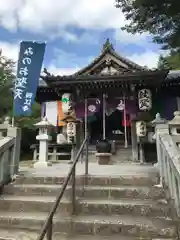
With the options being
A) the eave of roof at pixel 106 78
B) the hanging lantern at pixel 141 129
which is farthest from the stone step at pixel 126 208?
the eave of roof at pixel 106 78

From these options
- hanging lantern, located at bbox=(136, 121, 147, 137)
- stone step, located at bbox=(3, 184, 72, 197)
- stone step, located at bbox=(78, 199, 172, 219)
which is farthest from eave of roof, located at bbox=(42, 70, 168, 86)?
stone step, located at bbox=(78, 199, 172, 219)

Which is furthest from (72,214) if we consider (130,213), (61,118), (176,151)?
(61,118)

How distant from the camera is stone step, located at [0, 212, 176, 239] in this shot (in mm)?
3643

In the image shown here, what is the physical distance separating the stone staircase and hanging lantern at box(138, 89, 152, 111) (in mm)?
7281

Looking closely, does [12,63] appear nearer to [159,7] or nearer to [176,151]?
[159,7]

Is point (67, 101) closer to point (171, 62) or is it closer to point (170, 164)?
point (170, 164)

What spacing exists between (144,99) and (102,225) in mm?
9065

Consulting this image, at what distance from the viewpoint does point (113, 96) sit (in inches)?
507

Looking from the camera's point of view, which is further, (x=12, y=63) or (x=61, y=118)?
(x=12, y=63)

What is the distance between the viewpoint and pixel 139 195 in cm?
471

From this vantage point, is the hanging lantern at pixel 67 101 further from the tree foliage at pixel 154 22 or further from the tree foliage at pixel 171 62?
the tree foliage at pixel 171 62

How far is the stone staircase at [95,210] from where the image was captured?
3.70m

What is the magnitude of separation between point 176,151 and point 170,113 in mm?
9444

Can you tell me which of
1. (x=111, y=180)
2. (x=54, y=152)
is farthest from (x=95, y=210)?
(x=54, y=152)
